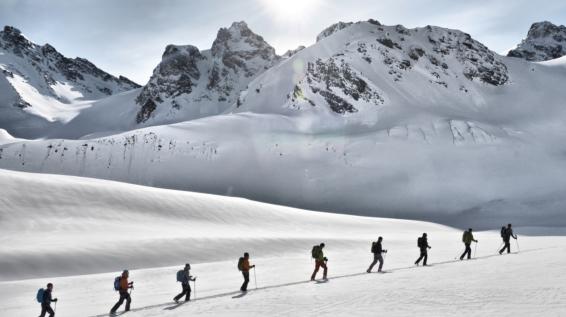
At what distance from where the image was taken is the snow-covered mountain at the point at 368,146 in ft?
249

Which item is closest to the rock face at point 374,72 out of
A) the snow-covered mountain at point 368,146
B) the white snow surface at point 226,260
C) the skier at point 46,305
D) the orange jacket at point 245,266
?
the snow-covered mountain at point 368,146

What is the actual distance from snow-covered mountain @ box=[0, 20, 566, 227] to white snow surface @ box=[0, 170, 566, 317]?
20.8 metres

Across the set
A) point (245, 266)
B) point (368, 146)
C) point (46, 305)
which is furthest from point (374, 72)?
point (46, 305)

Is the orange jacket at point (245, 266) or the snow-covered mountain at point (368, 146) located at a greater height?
the snow-covered mountain at point (368, 146)

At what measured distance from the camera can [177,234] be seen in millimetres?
35344

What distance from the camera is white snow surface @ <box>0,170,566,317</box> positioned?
13758 millimetres

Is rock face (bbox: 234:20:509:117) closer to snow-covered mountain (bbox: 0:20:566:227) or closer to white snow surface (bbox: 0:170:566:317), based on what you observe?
snow-covered mountain (bbox: 0:20:566:227)

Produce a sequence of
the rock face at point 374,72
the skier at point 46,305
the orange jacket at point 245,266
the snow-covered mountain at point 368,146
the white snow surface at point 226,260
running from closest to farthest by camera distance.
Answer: the white snow surface at point 226,260, the skier at point 46,305, the orange jacket at point 245,266, the snow-covered mountain at point 368,146, the rock face at point 374,72

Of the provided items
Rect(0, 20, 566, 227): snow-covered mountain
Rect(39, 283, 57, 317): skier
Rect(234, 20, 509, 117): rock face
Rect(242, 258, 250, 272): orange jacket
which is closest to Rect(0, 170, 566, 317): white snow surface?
Rect(242, 258, 250, 272): orange jacket

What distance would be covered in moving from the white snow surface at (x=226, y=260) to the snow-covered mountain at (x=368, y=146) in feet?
68.4

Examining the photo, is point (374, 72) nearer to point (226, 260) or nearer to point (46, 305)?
point (226, 260)

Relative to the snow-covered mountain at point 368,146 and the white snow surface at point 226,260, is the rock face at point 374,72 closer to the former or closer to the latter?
the snow-covered mountain at point 368,146

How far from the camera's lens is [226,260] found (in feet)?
103

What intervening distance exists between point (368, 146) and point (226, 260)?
221 ft
